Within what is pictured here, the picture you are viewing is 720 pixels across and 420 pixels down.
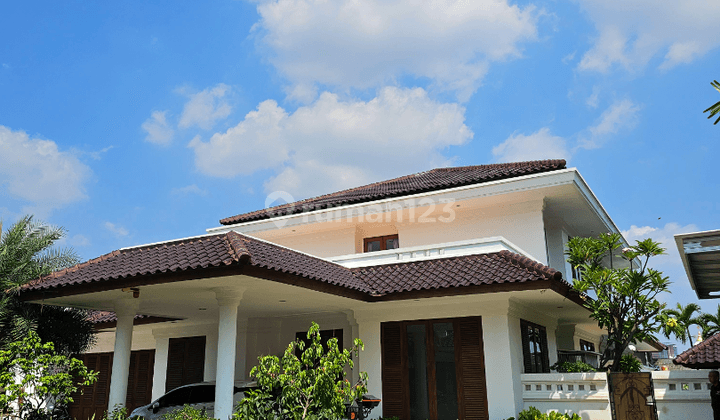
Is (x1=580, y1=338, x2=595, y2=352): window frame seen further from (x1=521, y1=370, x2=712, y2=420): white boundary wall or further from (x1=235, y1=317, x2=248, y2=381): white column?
(x1=235, y1=317, x2=248, y2=381): white column

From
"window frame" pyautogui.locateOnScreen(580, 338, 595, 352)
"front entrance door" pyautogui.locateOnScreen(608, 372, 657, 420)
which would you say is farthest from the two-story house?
"window frame" pyautogui.locateOnScreen(580, 338, 595, 352)

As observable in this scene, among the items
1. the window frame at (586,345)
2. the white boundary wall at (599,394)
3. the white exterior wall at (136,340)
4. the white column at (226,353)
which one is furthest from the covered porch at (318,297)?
the window frame at (586,345)

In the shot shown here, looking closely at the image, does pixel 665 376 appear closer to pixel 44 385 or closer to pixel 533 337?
pixel 533 337

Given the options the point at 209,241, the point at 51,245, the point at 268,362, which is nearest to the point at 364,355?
the point at 209,241

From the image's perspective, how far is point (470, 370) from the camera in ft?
40.7

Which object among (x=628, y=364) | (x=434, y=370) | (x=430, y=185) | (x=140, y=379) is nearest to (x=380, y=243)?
(x=430, y=185)

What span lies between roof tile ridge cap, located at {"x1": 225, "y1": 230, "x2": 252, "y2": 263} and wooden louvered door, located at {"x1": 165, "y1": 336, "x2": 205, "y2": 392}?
7.76 meters

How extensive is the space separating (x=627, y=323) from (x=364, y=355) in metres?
5.86

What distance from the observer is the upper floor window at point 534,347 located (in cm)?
1320

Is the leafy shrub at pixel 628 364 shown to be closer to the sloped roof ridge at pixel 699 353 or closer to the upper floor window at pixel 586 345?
the sloped roof ridge at pixel 699 353

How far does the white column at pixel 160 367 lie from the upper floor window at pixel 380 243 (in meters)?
6.78

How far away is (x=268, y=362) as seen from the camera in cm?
763

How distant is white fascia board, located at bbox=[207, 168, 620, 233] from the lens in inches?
553

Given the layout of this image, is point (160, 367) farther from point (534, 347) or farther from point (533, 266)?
point (533, 266)
